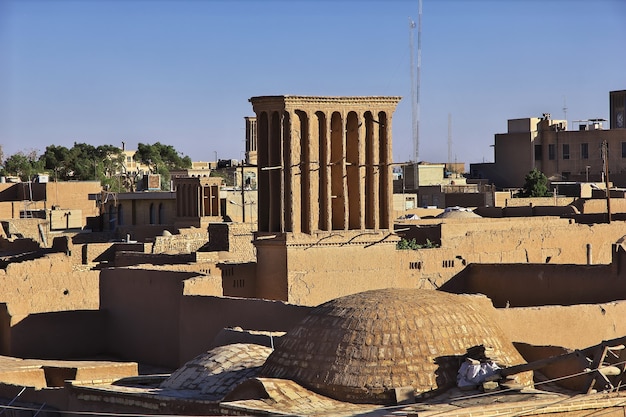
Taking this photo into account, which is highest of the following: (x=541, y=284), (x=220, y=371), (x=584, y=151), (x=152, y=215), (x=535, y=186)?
(x=584, y=151)

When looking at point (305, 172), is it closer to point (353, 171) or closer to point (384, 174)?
point (353, 171)

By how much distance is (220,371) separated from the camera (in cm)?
1481

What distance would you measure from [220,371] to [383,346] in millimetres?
2120

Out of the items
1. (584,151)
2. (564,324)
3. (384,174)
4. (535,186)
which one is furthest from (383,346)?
(584,151)

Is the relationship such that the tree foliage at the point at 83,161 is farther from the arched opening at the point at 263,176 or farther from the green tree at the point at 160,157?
the arched opening at the point at 263,176

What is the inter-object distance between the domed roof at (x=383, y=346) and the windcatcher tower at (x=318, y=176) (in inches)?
279

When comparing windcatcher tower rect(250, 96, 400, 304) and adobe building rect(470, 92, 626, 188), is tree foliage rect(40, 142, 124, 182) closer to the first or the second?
adobe building rect(470, 92, 626, 188)

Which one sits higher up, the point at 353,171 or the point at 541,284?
the point at 353,171

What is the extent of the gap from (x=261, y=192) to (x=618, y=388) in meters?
10.4

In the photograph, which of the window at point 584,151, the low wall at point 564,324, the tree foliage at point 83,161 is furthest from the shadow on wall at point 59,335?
the tree foliage at point 83,161

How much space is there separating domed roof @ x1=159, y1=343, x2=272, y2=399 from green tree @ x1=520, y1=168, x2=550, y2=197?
30.5m

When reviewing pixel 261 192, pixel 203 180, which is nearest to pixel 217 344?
pixel 261 192

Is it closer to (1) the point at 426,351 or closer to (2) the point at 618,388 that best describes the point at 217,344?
(1) the point at 426,351

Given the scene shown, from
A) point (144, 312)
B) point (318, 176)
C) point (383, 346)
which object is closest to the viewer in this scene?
point (383, 346)
